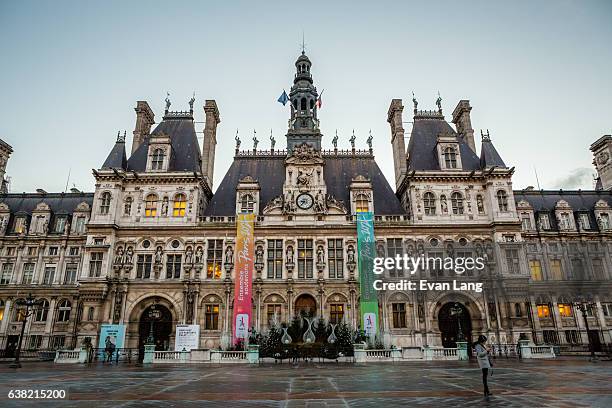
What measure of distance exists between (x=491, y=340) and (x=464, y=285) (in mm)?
4912

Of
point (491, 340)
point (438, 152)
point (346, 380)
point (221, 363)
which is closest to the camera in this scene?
point (346, 380)

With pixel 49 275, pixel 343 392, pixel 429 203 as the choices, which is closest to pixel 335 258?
pixel 429 203

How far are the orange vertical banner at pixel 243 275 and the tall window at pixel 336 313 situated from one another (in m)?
7.10

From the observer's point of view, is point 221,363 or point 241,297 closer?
point 221,363

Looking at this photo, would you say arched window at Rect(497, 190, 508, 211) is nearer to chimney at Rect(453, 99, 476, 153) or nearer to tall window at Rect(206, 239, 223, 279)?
chimney at Rect(453, 99, 476, 153)

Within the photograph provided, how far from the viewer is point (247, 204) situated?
39.2m

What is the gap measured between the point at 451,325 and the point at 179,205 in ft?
91.4

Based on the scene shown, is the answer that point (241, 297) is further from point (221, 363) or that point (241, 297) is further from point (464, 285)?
point (464, 285)

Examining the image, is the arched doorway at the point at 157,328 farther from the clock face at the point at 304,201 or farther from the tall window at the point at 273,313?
the clock face at the point at 304,201

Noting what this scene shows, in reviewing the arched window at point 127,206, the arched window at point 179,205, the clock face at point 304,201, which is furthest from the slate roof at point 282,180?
the arched window at point 127,206

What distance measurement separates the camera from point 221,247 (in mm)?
37500

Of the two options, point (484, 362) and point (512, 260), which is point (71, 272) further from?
point (512, 260)

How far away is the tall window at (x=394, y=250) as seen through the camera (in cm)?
3634

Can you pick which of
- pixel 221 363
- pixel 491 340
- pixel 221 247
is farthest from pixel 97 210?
pixel 491 340
